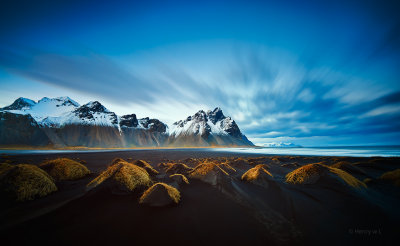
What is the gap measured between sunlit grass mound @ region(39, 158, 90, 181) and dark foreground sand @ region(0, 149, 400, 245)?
220 centimetres

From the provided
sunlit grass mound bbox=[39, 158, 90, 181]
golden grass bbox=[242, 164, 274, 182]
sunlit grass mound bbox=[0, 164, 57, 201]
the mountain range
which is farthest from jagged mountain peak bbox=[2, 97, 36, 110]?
golden grass bbox=[242, 164, 274, 182]

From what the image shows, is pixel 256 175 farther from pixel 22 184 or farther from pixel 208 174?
pixel 22 184

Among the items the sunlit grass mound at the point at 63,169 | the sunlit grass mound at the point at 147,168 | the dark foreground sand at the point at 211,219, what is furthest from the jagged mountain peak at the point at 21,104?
the dark foreground sand at the point at 211,219

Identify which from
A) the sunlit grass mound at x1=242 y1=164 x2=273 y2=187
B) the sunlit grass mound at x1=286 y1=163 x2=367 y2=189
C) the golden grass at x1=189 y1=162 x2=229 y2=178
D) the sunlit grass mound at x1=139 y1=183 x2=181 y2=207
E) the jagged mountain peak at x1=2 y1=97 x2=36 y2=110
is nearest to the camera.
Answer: the sunlit grass mound at x1=139 y1=183 x2=181 y2=207

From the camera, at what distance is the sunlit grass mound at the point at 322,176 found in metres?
8.12

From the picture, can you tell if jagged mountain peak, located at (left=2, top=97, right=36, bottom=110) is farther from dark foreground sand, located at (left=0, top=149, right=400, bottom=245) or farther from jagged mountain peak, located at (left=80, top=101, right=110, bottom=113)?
dark foreground sand, located at (left=0, top=149, right=400, bottom=245)

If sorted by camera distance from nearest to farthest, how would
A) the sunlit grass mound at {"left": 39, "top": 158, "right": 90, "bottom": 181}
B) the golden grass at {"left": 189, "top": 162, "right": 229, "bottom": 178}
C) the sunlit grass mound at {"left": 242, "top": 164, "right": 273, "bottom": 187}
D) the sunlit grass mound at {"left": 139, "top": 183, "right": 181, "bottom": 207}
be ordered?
1. the sunlit grass mound at {"left": 139, "top": 183, "right": 181, "bottom": 207}
2. the sunlit grass mound at {"left": 39, "top": 158, "right": 90, "bottom": 181}
3. the sunlit grass mound at {"left": 242, "top": 164, "right": 273, "bottom": 187}
4. the golden grass at {"left": 189, "top": 162, "right": 229, "bottom": 178}

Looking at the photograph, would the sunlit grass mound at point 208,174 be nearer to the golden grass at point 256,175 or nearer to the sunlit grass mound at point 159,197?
the golden grass at point 256,175

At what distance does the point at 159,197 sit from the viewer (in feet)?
21.5

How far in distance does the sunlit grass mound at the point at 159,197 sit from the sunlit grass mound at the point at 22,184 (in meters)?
4.67

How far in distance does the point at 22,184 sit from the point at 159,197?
5.87 meters

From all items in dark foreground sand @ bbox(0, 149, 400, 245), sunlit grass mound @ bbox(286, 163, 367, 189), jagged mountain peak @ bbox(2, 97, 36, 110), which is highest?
jagged mountain peak @ bbox(2, 97, 36, 110)

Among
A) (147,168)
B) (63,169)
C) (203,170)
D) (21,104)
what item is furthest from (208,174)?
(21,104)

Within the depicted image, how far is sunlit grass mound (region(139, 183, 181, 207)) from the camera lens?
6.38 metres
